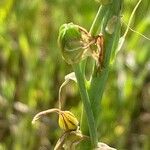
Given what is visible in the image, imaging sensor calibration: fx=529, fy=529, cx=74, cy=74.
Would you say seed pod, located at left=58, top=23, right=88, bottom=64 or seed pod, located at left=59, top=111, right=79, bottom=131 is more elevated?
seed pod, located at left=58, top=23, right=88, bottom=64

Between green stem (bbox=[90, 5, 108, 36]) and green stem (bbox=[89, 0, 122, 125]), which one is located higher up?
green stem (bbox=[90, 5, 108, 36])

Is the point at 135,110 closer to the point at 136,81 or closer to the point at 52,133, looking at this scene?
the point at 136,81

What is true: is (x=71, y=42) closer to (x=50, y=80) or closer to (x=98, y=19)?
(x=98, y=19)

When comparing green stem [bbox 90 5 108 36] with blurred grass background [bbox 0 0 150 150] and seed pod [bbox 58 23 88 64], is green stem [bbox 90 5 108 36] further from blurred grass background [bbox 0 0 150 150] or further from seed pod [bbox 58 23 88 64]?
blurred grass background [bbox 0 0 150 150]

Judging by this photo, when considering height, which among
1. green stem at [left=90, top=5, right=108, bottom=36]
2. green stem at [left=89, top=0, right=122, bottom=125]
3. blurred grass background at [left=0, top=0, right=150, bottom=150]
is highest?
green stem at [left=90, top=5, right=108, bottom=36]

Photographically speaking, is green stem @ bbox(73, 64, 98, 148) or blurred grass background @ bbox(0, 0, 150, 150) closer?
green stem @ bbox(73, 64, 98, 148)

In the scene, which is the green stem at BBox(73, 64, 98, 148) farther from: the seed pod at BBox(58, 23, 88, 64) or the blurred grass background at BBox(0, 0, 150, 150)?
the blurred grass background at BBox(0, 0, 150, 150)

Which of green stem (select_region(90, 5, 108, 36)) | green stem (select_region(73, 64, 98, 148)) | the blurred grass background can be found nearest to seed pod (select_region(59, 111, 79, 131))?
green stem (select_region(73, 64, 98, 148))

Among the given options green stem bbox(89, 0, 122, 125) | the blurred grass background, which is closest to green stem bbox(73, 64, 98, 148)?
green stem bbox(89, 0, 122, 125)
